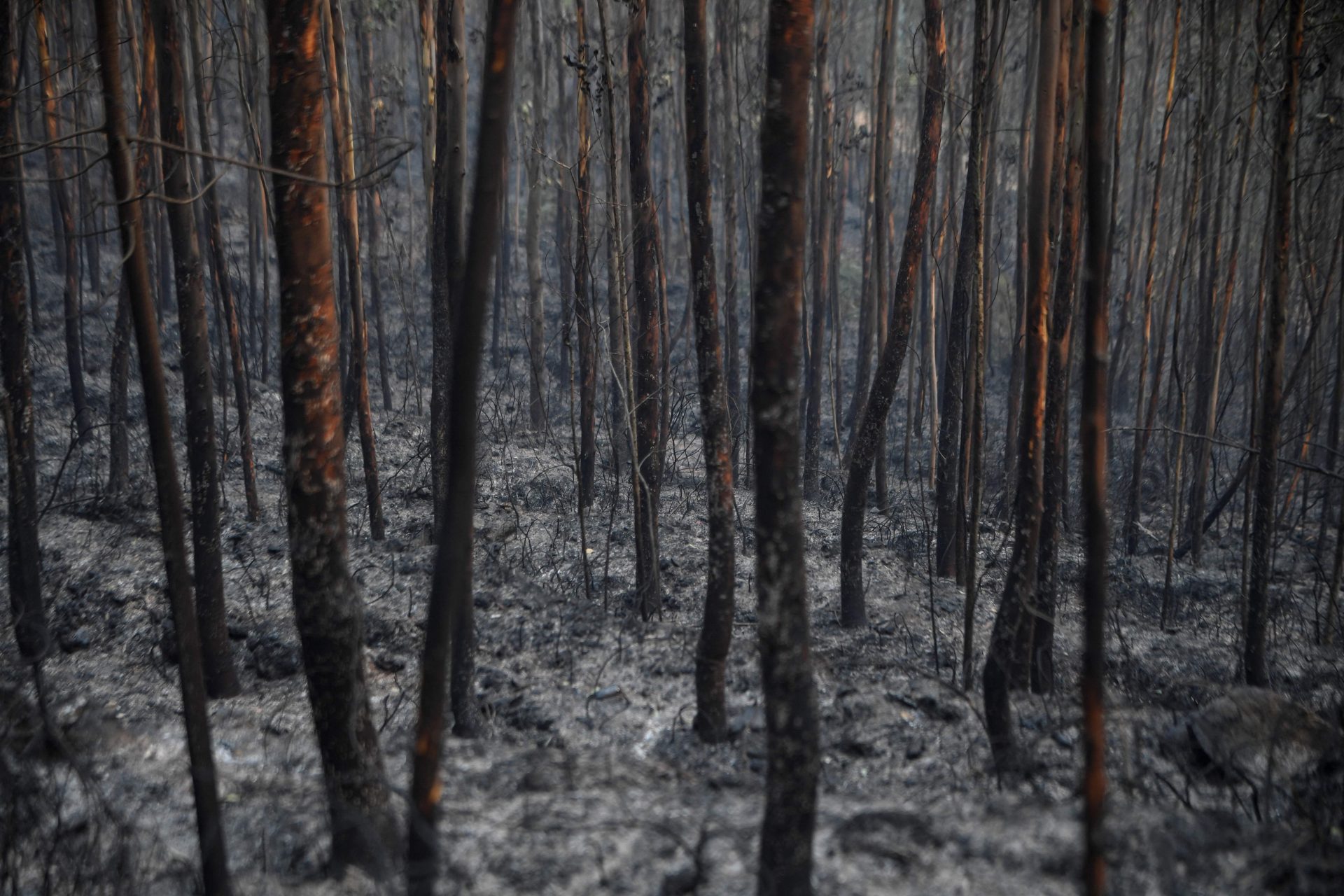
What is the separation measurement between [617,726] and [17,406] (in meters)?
4.47

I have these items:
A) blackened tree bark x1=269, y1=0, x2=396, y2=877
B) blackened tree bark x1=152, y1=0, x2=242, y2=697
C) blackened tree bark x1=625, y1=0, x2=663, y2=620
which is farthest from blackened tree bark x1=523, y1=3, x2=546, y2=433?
blackened tree bark x1=269, y1=0, x2=396, y2=877

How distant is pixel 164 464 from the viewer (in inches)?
125

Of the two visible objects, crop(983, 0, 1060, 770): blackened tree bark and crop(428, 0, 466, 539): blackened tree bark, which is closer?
crop(983, 0, 1060, 770): blackened tree bark

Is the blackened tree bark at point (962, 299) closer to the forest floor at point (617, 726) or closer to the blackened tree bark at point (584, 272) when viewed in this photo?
the forest floor at point (617, 726)

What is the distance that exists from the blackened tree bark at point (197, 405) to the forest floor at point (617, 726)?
0.46 meters

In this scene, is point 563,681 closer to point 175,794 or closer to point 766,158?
point 175,794

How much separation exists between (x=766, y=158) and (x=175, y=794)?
168 inches

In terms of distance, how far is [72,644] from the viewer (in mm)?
6160

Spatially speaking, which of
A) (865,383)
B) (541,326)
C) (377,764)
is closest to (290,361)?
(377,764)

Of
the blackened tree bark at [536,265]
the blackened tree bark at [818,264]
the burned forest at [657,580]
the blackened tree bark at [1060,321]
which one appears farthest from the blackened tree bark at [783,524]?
the blackened tree bark at [536,265]

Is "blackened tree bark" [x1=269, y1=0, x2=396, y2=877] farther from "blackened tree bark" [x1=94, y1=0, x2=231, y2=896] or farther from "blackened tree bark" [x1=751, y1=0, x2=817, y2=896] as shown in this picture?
"blackened tree bark" [x1=751, y1=0, x2=817, y2=896]

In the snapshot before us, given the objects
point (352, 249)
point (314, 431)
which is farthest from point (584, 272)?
point (314, 431)

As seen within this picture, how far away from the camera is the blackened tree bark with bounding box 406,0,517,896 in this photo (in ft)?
8.42

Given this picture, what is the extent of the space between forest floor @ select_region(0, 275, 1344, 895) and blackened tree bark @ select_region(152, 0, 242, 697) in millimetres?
457
